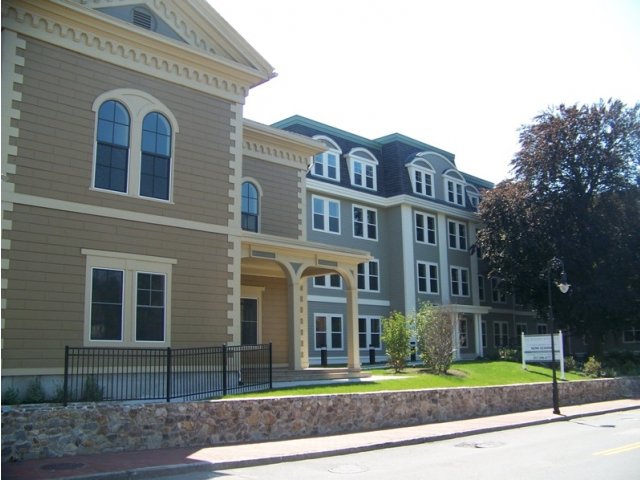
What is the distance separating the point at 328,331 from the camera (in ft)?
115

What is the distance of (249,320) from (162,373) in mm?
7177

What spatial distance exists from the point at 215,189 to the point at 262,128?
15.7 feet

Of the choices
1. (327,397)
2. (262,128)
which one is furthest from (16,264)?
(262,128)

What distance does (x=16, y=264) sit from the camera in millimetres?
14562

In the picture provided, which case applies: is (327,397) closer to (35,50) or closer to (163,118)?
(163,118)

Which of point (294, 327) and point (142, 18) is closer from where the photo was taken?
point (142, 18)

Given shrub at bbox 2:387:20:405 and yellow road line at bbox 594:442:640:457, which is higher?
shrub at bbox 2:387:20:405

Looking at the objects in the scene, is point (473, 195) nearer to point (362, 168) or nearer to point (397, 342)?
point (362, 168)

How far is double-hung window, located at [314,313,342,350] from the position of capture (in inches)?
1357

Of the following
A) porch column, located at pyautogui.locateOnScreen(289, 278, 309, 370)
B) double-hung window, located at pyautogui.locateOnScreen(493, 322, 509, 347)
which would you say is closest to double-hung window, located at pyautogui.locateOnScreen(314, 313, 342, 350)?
porch column, located at pyautogui.locateOnScreen(289, 278, 309, 370)

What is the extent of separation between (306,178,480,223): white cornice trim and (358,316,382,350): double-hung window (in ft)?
23.3

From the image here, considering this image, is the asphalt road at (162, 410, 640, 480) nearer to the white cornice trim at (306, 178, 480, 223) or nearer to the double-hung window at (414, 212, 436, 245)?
the white cornice trim at (306, 178, 480, 223)

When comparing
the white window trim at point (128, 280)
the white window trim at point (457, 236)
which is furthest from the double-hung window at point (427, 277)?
the white window trim at point (128, 280)

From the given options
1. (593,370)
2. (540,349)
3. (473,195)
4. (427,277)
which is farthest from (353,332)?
(473,195)
